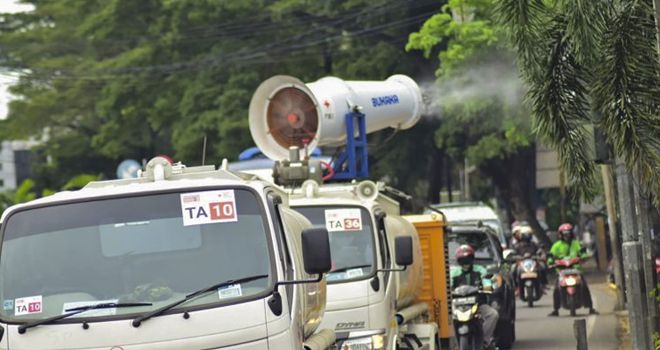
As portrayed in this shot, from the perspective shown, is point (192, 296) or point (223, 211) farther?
point (223, 211)

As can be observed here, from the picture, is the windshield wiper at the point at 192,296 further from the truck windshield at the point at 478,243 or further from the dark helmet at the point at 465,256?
the truck windshield at the point at 478,243

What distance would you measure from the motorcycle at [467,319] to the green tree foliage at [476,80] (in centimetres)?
1130

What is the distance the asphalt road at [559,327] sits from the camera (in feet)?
64.5

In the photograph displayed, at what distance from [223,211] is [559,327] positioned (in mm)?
14919

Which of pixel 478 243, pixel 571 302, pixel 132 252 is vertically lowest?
pixel 571 302

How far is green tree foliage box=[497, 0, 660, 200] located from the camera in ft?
40.2

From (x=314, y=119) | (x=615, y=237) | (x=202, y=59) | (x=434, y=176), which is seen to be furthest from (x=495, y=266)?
(x=434, y=176)

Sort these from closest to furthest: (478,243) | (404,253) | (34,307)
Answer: (34,307) < (404,253) < (478,243)

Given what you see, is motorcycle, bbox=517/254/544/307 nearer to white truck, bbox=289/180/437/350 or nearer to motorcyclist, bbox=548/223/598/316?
motorcyclist, bbox=548/223/598/316

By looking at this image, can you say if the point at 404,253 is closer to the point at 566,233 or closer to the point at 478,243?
the point at 478,243

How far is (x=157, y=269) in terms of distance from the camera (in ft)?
27.0

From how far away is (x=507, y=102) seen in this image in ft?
102

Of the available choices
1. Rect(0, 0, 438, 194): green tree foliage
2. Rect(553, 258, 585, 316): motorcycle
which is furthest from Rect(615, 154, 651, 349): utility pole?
Rect(0, 0, 438, 194): green tree foliage

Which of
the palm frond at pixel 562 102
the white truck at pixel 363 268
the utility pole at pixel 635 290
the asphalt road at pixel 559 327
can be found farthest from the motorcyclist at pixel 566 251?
the white truck at pixel 363 268
